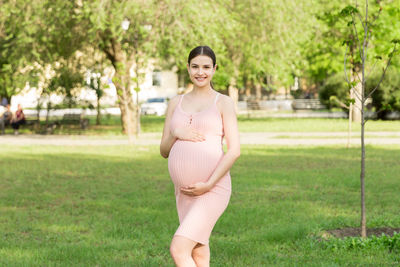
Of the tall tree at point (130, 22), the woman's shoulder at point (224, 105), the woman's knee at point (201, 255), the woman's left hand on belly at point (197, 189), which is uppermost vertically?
the tall tree at point (130, 22)

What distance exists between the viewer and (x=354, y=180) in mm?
12750

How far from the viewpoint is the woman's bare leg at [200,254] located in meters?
4.54

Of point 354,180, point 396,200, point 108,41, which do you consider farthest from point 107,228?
point 108,41

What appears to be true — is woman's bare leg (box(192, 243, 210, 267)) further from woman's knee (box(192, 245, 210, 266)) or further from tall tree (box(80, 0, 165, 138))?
tall tree (box(80, 0, 165, 138))

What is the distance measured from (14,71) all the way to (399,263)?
2099 cm

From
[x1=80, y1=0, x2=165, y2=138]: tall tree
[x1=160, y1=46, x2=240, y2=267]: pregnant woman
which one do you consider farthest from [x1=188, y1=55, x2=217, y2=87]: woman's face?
[x1=80, y1=0, x2=165, y2=138]: tall tree

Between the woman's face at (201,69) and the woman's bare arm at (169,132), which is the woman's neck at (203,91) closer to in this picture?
the woman's face at (201,69)

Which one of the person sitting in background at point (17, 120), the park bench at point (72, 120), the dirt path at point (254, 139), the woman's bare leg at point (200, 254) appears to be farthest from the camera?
the park bench at point (72, 120)

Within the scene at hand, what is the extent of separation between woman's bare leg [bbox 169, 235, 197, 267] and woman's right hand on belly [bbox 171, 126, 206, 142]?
62 centimetres

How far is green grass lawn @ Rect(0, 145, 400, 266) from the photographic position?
6.92 meters

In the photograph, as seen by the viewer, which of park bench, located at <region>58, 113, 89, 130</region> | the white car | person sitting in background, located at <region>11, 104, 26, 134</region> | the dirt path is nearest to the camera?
the dirt path

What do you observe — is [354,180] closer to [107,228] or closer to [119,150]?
[107,228]

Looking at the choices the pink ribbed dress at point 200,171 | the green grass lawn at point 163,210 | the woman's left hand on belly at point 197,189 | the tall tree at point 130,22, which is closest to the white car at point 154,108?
the tall tree at point 130,22

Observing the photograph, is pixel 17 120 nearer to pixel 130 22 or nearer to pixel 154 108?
pixel 130 22
